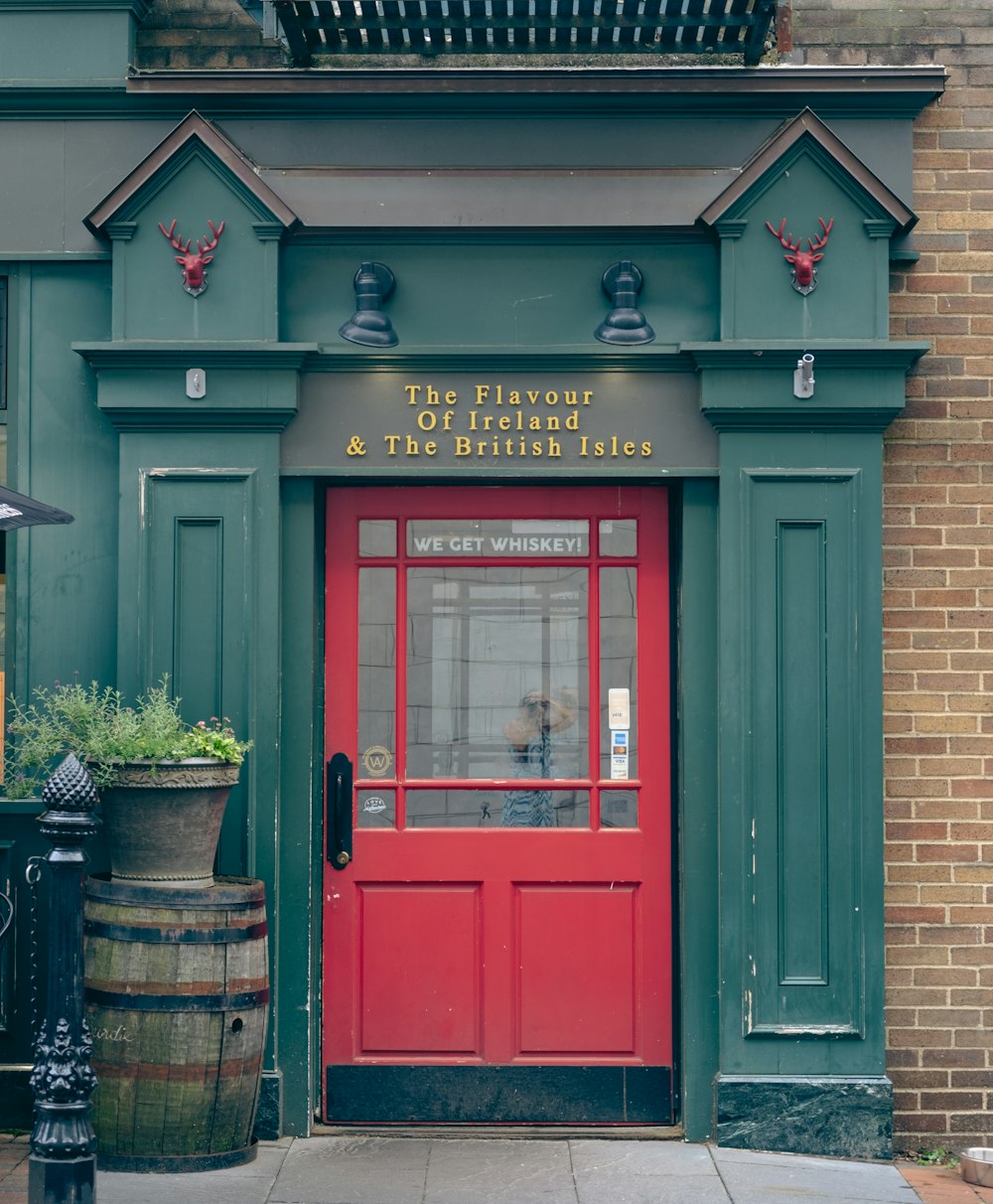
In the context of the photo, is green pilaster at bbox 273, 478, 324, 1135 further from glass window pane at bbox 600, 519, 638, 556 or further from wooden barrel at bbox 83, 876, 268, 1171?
glass window pane at bbox 600, 519, 638, 556

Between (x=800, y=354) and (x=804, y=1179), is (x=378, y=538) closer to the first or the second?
(x=800, y=354)

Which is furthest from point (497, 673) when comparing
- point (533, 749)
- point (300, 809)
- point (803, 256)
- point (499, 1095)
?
point (803, 256)

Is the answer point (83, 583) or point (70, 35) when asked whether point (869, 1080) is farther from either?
point (70, 35)

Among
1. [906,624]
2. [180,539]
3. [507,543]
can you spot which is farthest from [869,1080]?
[180,539]

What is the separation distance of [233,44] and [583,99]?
149cm

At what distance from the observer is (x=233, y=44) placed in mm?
6270

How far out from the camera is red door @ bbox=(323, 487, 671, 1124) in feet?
20.1

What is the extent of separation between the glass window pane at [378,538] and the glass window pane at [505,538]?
71mm

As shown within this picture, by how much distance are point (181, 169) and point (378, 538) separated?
1.68 metres

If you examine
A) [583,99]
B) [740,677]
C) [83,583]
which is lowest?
[740,677]

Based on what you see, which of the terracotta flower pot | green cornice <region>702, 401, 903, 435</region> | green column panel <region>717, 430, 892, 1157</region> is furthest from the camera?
green cornice <region>702, 401, 903, 435</region>

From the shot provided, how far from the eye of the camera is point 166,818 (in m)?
5.42

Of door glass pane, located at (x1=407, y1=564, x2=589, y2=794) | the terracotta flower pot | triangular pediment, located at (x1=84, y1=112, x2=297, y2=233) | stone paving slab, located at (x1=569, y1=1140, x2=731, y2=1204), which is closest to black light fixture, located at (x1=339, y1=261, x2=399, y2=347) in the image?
triangular pediment, located at (x1=84, y1=112, x2=297, y2=233)

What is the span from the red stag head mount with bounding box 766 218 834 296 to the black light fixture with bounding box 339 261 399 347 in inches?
61.3
